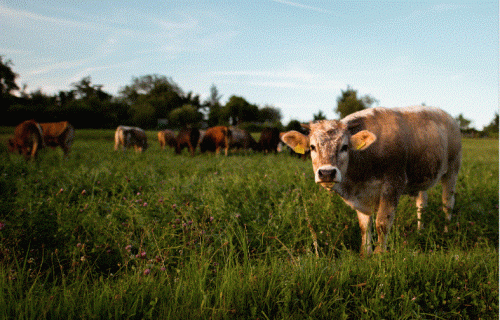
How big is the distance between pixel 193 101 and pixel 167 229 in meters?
70.3

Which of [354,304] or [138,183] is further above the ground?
[138,183]

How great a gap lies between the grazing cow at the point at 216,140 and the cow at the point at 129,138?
12.3 ft

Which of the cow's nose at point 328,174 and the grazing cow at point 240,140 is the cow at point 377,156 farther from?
the grazing cow at point 240,140

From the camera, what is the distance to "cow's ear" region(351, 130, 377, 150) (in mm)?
2783

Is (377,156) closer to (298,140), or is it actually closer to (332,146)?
(332,146)

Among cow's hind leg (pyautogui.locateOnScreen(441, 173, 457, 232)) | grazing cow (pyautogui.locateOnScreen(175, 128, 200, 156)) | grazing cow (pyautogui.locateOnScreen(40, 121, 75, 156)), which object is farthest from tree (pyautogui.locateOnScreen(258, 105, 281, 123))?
cow's hind leg (pyautogui.locateOnScreen(441, 173, 457, 232))

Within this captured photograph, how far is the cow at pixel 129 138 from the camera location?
16.6 m

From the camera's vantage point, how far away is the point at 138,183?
16.9ft

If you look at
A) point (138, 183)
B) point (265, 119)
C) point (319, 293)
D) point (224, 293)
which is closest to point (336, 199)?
point (319, 293)

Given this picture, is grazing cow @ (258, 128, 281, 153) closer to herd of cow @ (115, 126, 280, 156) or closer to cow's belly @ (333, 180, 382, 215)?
herd of cow @ (115, 126, 280, 156)

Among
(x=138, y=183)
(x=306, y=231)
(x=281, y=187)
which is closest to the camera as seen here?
(x=306, y=231)

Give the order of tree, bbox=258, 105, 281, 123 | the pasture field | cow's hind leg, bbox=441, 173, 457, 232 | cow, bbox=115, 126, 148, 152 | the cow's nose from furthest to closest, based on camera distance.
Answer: tree, bbox=258, 105, 281, 123 → cow, bbox=115, 126, 148, 152 → cow's hind leg, bbox=441, 173, 457, 232 → the cow's nose → the pasture field

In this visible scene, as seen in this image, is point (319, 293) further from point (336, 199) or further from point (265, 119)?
point (265, 119)

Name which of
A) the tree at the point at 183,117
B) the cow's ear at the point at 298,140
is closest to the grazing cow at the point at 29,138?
the cow's ear at the point at 298,140
